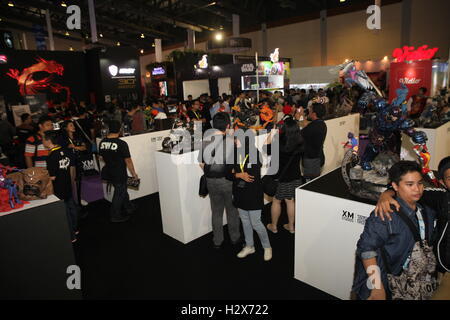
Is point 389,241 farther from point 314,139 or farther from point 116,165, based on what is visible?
point 116,165

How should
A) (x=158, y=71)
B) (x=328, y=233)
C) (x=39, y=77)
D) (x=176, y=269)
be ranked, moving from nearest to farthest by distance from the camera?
(x=328, y=233) < (x=176, y=269) < (x=39, y=77) < (x=158, y=71)

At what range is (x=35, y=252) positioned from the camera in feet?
6.86

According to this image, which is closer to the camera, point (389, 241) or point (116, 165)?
point (389, 241)

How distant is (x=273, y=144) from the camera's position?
323 centimetres

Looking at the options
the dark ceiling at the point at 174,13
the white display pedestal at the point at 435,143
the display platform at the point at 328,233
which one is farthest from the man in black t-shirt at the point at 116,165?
the dark ceiling at the point at 174,13

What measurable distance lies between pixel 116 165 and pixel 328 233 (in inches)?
105

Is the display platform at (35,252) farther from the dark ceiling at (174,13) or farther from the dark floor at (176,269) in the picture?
the dark ceiling at (174,13)

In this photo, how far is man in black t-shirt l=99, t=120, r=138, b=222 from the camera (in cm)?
363

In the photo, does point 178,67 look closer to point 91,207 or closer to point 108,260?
point 91,207

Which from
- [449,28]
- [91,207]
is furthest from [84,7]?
[449,28]

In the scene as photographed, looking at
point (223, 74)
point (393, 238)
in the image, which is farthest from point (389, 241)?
point (223, 74)

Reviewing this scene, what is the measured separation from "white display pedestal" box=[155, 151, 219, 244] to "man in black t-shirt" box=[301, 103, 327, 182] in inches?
50.3

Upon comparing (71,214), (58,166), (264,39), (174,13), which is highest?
(174,13)

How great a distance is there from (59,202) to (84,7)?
14.0m
